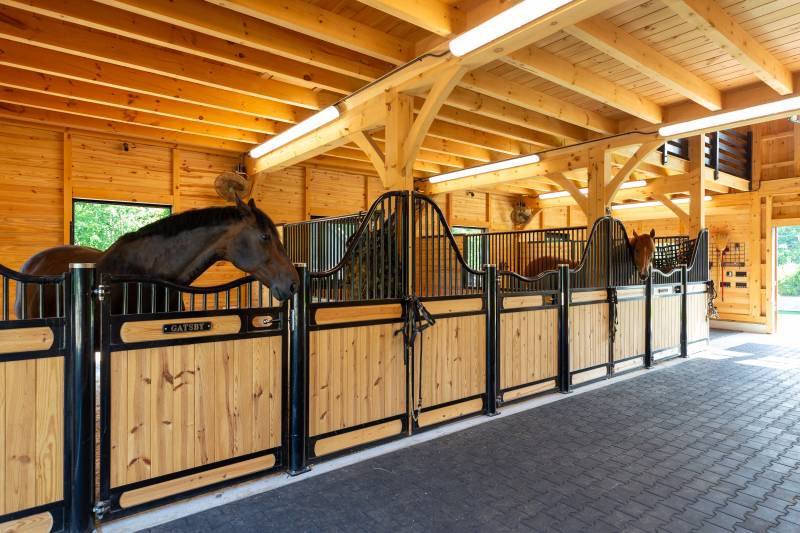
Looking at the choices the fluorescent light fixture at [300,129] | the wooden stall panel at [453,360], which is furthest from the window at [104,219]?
the wooden stall panel at [453,360]

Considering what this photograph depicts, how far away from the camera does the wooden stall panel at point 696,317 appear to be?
6.10 metres

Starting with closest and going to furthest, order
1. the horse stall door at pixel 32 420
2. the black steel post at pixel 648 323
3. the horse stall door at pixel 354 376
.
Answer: the horse stall door at pixel 32 420 < the horse stall door at pixel 354 376 < the black steel post at pixel 648 323

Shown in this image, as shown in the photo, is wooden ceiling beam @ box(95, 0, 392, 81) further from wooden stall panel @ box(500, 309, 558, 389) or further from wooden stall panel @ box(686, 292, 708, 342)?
wooden stall panel @ box(686, 292, 708, 342)

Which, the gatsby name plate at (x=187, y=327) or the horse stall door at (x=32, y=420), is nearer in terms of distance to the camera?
the horse stall door at (x=32, y=420)

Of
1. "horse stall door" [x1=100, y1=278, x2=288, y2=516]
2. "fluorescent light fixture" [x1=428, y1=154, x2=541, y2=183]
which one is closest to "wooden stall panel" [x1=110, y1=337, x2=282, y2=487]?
"horse stall door" [x1=100, y1=278, x2=288, y2=516]

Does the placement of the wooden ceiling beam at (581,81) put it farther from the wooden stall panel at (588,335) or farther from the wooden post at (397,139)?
the wooden stall panel at (588,335)

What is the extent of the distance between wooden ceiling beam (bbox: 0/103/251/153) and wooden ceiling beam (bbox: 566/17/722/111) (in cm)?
476

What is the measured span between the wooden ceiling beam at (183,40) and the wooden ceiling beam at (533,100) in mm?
1143

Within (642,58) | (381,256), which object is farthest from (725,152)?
(381,256)

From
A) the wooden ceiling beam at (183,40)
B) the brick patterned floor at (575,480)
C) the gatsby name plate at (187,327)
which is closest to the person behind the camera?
the brick patterned floor at (575,480)

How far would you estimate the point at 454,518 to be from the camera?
6.73 ft

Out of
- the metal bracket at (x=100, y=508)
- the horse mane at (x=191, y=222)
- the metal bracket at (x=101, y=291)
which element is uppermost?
the horse mane at (x=191, y=222)

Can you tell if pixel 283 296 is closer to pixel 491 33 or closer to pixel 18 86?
pixel 491 33

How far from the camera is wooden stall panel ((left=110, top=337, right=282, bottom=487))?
81.7 inches
